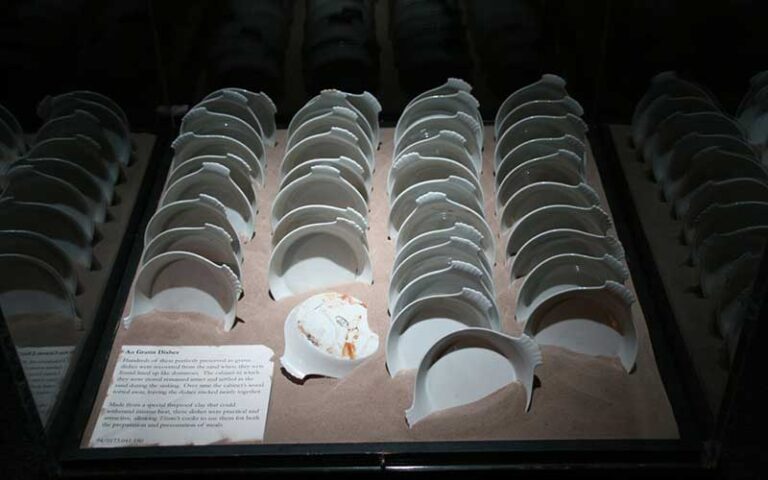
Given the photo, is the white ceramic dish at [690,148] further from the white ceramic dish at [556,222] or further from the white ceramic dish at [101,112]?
the white ceramic dish at [101,112]

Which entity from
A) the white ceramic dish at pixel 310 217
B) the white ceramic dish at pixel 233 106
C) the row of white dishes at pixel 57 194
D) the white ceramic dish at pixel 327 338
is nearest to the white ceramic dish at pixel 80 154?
the row of white dishes at pixel 57 194

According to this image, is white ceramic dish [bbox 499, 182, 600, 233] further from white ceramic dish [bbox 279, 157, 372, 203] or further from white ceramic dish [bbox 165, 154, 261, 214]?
white ceramic dish [bbox 165, 154, 261, 214]

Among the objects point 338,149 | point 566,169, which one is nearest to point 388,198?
point 338,149


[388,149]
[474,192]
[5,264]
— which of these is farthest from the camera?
[388,149]

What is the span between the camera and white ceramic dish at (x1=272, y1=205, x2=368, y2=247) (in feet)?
9.87

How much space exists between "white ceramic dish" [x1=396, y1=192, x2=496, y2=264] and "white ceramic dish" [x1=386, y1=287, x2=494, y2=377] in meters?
0.27

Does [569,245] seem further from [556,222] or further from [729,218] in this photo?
[729,218]

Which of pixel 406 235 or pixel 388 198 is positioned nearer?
pixel 406 235

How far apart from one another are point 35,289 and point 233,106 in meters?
0.99

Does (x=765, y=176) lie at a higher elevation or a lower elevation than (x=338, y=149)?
lower

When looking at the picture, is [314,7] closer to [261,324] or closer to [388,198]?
[388,198]

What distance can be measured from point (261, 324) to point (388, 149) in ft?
3.15

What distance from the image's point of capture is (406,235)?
3021 millimetres

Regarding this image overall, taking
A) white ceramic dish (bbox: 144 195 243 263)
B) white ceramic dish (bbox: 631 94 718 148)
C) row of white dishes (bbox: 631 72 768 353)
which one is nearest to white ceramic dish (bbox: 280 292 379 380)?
white ceramic dish (bbox: 144 195 243 263)
